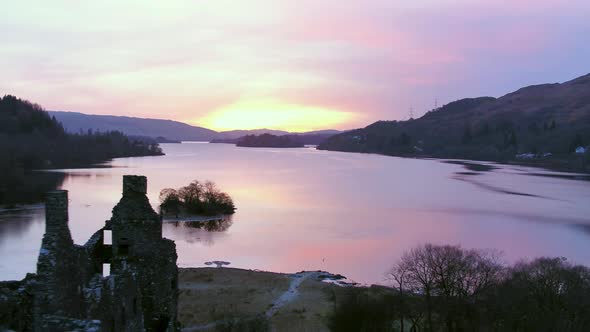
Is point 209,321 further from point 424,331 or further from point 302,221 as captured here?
point 302,221

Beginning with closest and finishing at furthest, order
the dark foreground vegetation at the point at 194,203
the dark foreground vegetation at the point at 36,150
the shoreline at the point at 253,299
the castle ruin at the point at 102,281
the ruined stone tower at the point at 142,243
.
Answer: the castle ruin at the point at 102,281 → the ruined stone tower at the point at 142,243 → the shoreline at the point at 253,299 → the dark foreground vegetation at the point at 194,203 → the dark foreground vegetation at the point at 36,150

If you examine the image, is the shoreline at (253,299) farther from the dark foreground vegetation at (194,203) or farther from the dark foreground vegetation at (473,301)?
the dark foreground vegetation at (194,203)

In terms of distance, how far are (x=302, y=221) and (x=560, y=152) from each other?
122 m

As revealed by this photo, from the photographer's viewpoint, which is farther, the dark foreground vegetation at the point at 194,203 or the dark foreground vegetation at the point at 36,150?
the dark foreground vegetation at the point at 36,150

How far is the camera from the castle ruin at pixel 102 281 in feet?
25.6

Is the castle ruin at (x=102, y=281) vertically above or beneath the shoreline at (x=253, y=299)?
above

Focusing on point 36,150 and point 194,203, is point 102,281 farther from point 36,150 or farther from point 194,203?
point 36,150

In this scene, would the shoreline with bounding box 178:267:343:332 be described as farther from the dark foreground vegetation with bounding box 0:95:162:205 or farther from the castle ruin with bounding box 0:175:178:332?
the dark foreground vegetation with bounding box 0:95:162:205


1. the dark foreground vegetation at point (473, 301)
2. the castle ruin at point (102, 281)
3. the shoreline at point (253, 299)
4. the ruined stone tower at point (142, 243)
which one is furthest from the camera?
the shoreline at point (253, 299)

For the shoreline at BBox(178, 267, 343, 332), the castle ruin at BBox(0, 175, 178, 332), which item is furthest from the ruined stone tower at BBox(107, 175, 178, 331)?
the shoreline at BBox(178, 267, 343, 332)

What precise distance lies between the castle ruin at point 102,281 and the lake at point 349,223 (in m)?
24.2

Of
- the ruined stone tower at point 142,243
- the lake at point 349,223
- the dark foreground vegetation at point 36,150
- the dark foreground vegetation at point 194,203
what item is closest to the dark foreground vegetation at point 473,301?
the ruined stone tower at point 142,243

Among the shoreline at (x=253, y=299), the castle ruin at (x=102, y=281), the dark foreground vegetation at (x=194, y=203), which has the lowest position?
the shoreline at (x=253, y=299)

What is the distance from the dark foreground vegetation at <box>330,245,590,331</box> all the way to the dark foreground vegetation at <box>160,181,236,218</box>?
37695 millimetres
